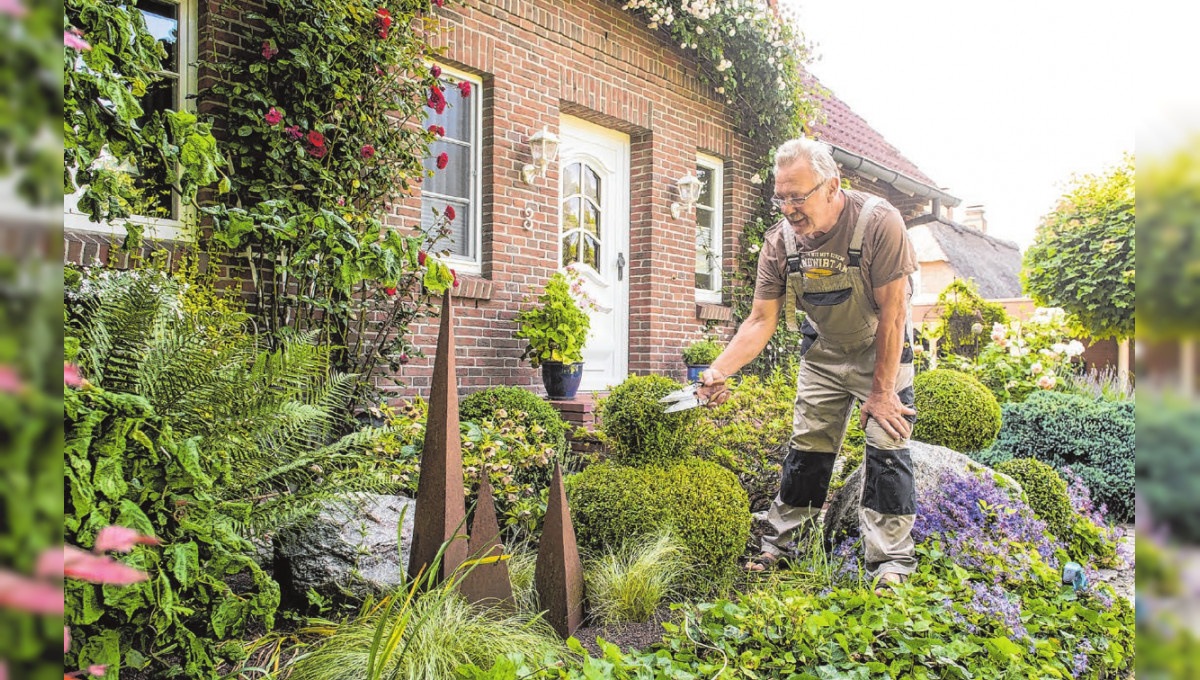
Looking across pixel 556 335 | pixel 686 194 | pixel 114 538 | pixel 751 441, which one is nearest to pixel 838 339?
pixel 751 441

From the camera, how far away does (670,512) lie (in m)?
3.21

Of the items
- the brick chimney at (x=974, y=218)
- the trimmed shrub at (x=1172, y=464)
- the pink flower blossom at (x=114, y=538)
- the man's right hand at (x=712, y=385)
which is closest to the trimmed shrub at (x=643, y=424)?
the man's right hand at (x=712, y=385)

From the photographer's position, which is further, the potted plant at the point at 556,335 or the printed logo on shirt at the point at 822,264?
the potted plant at the point at 556,335

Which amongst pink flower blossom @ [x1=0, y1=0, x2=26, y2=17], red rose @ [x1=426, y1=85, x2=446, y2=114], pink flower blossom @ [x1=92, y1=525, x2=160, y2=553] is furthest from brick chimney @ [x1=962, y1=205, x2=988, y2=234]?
pink flower blossom @ [x1=0, y1=0, x2=26, y2=17]

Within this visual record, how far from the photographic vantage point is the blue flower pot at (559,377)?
19.5ft

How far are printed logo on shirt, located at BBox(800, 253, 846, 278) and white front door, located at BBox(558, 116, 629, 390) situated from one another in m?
3.51

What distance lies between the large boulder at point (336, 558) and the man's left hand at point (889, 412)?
199cm

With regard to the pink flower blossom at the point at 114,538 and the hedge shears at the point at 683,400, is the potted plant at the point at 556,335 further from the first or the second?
the pink flower blossom at the point at 114,538

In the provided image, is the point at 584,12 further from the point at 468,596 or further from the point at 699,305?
the point at 468,596

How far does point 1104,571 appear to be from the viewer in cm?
427

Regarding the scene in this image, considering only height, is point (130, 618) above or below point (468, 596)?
above

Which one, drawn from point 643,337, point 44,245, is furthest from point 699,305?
point 44,245

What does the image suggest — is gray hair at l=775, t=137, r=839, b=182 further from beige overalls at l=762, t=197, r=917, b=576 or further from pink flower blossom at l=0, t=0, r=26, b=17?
pink flower blossom at l=0, t=0, r=26, b=17

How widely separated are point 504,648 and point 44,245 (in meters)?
2.28
